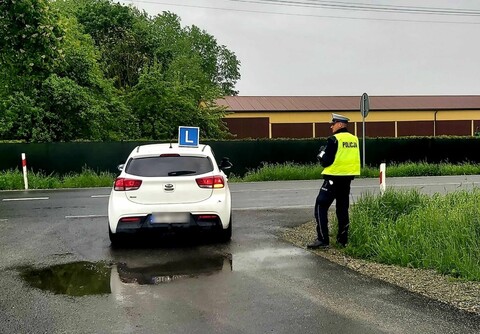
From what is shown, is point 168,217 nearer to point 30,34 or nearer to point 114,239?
point 114,239

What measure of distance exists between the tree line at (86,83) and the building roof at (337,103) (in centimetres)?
865

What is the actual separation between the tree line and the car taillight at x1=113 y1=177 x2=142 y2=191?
9.05 metres

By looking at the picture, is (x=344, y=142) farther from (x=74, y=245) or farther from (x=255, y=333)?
(x=74, y=245)

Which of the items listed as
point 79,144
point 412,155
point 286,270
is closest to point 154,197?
point 286,270

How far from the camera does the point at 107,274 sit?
6.95 metres

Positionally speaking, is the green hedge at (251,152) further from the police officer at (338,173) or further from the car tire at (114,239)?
the police officer at (338,173)

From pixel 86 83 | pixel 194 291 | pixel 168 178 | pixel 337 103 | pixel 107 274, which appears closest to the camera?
pixel 194 291

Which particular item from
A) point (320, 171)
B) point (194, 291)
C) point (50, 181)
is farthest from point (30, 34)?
point (320, 171)

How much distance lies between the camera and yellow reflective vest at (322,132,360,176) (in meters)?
7.78

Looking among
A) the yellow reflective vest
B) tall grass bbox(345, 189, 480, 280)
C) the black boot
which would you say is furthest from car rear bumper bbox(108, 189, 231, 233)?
tall grass bbox(345, 189, 480, 280)

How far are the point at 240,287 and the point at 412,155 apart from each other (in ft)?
74.6

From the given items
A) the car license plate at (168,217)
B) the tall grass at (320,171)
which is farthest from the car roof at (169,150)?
the tall grass at (320,171)

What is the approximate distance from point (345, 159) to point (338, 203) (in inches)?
26.6

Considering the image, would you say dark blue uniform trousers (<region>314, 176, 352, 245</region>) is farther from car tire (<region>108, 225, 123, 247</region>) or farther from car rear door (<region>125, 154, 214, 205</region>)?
car tire (<region>108, 225, 123, 247</region>)
